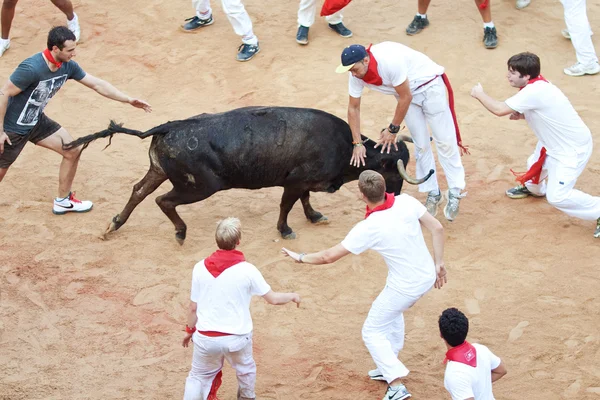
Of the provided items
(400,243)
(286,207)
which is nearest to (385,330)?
(400,243)

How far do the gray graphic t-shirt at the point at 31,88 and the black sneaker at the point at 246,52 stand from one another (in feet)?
13.9

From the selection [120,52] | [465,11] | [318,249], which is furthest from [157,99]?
[465,11]

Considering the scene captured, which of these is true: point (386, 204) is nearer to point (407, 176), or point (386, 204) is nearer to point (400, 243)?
point (400, 243)

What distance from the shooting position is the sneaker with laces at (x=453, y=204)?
30.3ft

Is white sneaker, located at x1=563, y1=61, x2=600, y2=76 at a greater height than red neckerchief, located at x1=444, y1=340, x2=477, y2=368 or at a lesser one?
lesser

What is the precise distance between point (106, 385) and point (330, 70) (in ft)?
22.3

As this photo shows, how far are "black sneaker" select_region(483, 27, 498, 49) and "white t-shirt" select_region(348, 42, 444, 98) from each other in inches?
164

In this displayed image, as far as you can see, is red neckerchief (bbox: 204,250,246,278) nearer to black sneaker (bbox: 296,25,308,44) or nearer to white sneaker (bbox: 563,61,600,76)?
black sneaker (bbox: 296,25,308,44)

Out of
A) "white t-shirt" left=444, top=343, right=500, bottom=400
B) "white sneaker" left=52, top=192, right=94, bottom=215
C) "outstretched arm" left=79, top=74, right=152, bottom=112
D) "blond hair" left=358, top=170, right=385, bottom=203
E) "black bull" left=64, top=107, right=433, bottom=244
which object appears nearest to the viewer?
"white t-shirt" left=444, top=343, right=500, bottom=400

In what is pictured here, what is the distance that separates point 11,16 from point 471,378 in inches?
391

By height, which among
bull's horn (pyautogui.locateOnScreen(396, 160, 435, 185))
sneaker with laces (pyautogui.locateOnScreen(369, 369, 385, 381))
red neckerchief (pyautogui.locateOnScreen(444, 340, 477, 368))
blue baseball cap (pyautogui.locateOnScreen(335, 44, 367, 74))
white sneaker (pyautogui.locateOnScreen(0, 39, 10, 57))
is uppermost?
blue baseball cap (pyautogui.locateOnScreen(335, 44, 367, 74))

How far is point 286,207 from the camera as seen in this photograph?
8.98m

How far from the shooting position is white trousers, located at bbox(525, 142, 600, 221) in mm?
8578

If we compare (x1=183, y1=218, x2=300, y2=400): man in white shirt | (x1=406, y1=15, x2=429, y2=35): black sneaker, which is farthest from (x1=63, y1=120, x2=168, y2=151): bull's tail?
(x1=406, y1=15, x2=429, y2=35): black sneaker
